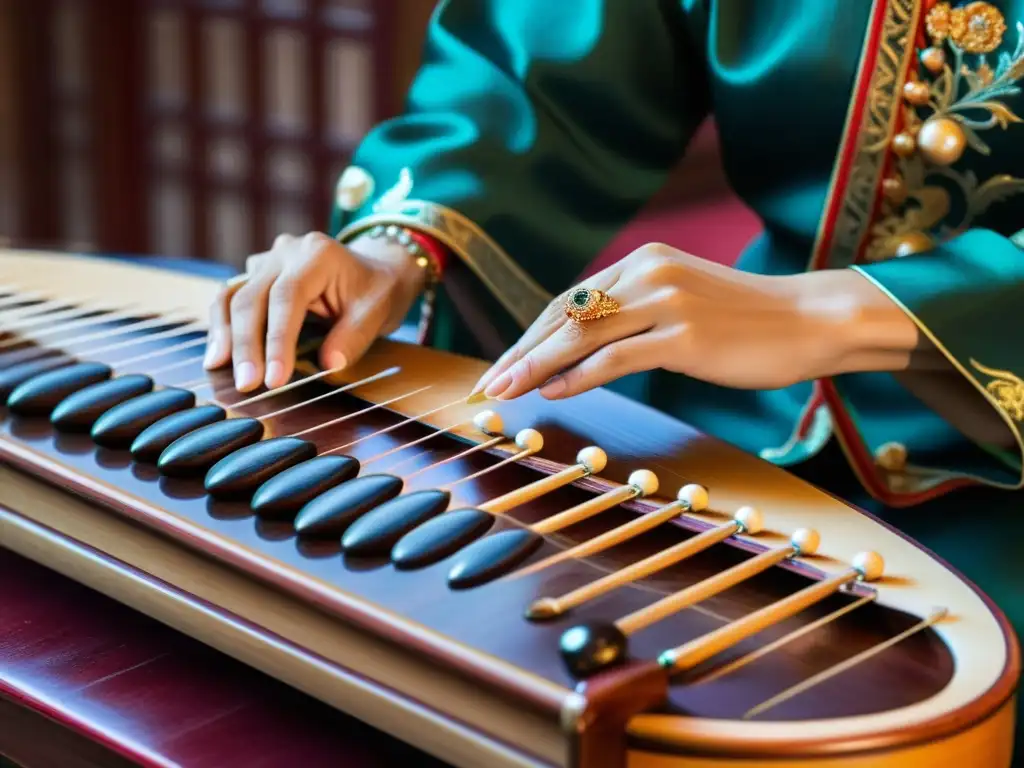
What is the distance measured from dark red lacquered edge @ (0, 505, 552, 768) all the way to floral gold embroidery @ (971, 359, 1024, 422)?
473 millimetres

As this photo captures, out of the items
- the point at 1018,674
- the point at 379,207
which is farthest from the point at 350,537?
the point at 379,207

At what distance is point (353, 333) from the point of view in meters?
0.93

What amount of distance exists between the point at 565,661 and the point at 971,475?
0.52 metres

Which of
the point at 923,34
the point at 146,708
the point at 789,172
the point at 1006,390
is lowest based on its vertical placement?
the point at 146,708

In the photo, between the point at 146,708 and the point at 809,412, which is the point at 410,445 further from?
the point at 809,412

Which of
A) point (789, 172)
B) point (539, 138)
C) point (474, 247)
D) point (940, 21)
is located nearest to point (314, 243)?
point (474, 247)

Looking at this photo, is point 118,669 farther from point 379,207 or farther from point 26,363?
point 379,207

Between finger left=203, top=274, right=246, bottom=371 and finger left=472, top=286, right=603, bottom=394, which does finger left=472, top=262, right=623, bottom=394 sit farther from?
finger left=203, top=274, right=246, bottom=371

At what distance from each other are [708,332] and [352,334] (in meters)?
0.27

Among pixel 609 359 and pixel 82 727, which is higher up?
pixel 609 359

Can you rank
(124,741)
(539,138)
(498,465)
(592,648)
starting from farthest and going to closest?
(539,138), (498,465), (124,741), (592,648)

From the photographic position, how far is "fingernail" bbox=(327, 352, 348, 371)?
2.95ft

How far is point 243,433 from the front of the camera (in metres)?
0.72

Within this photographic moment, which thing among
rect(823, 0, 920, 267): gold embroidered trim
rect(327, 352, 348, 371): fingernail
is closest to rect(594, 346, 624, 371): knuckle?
rect(327, 352, 348, 371): fingernail
